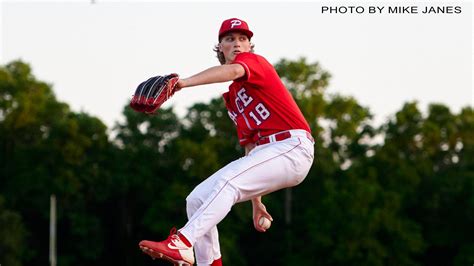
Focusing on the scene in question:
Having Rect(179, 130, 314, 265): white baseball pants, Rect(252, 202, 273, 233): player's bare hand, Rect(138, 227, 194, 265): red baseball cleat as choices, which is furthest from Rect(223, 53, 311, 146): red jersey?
Rect(138, 227, 194, 265): red baseball cleat

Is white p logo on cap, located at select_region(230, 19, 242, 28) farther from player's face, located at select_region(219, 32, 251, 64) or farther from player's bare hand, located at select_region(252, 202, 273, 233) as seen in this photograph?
player's bare hand, located at select_region(252, 202, 273, 233)

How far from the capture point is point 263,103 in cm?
723

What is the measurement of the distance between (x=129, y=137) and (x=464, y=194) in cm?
1840

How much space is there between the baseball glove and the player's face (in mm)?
889

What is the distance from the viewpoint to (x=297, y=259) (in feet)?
153

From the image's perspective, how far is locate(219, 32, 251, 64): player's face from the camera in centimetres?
741

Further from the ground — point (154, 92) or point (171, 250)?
point (154, 92)

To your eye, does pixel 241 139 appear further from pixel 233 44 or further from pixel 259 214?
pixel 233 44

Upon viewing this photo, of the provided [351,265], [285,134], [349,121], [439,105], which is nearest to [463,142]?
[439,105]

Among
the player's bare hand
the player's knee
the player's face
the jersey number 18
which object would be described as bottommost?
the player's bare hand

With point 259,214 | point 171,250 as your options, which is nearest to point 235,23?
point 259,214

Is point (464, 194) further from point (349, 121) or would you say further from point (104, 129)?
point (104, 129)

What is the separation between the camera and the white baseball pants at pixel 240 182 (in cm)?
688

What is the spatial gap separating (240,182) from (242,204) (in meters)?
39.9
